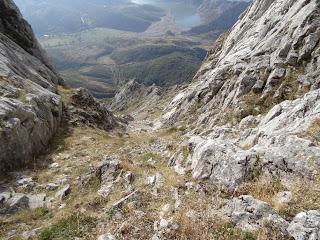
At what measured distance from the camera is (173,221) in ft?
41.2

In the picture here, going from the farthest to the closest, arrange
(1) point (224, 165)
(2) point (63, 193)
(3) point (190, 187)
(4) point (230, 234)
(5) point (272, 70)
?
1. (5) point (272, 70)
2. (2) point (63, 193)
3. (1) point (224, 165)
4. (3) point (190, 187)
5. (4) point (230, 234)

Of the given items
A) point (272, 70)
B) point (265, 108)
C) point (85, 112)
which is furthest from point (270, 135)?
point (85, 112)

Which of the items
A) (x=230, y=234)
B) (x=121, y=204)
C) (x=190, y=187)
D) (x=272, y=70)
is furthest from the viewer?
(x=272, y=70)

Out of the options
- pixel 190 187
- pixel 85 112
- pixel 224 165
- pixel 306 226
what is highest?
pixel 306 226

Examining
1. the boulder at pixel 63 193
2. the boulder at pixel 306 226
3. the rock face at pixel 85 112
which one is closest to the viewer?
the boulder at pixel 306 226

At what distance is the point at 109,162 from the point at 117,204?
6672mm

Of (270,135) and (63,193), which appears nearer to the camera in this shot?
(270,135)

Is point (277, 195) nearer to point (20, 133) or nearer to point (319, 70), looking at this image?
point (20, 133)

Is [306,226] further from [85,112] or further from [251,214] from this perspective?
[85,112]

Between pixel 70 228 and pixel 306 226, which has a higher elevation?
pixel 306 226

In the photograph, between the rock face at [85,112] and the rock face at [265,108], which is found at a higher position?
the rock face at [265,108]

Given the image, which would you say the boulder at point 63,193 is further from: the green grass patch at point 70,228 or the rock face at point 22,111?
the rock face at point 22,111

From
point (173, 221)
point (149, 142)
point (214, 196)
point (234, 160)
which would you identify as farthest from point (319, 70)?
point (173, 221)

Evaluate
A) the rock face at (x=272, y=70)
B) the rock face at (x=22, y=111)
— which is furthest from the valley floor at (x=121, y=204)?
the rock face at (x=272, y=70)
